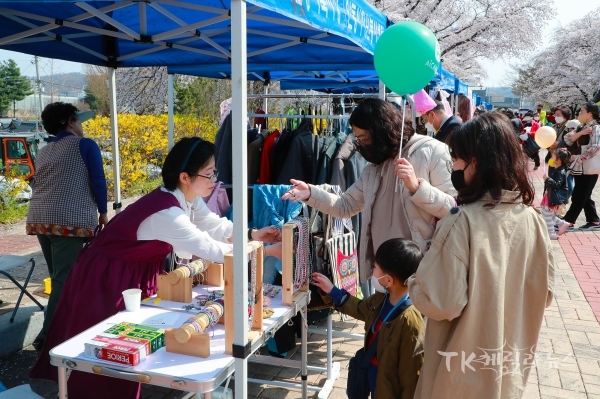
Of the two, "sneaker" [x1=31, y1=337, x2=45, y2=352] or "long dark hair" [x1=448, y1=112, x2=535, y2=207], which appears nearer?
"long dark hair" [x1=448, y1=112, x2=535, y2=207]

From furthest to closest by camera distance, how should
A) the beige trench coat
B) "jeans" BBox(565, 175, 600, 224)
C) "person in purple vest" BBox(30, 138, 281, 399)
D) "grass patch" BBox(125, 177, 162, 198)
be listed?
"grass patch" BBox(125, 177, 162, 198) → "jeans" BBox(565, 175, 600, 224) → "person in purple vest" BBox(30, 138, 281, 399) → the beige trench coat

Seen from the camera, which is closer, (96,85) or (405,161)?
(405,161)

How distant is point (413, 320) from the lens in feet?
7.11

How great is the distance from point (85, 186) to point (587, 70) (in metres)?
31.5

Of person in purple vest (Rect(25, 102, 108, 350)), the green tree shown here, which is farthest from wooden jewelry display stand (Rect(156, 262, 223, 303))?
the green tree

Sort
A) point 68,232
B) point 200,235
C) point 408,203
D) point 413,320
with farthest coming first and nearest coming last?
1. point 68,232
2. point 408,203
3. point 200,235
4. point 413,320

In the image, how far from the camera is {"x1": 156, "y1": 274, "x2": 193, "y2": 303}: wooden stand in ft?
8.08

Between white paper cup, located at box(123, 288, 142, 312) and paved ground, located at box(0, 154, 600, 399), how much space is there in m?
1.19

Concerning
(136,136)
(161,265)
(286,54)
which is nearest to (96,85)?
(136,136)

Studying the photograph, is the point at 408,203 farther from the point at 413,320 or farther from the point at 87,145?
the point at 87,145

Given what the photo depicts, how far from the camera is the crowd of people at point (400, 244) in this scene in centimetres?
169

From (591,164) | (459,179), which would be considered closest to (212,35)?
(459,179)

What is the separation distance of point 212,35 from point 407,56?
1705 millimetres

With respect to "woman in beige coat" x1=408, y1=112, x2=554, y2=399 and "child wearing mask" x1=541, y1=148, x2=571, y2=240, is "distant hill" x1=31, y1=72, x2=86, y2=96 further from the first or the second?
"woman in beige coat" x1=408, y1=112, x2=554, y2=399
